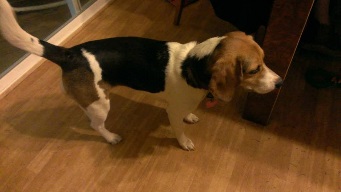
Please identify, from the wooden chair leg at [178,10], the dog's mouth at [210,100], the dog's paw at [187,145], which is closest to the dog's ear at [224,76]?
the dog's mouth at [210,100]

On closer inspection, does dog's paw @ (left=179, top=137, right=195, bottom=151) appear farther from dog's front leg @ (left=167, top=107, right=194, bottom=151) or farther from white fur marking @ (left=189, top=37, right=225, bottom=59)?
white fur marking @ (left=189, top=37, right=225, bottom=59)

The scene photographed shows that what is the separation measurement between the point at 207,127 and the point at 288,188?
1.83 ft

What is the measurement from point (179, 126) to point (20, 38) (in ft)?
2.81

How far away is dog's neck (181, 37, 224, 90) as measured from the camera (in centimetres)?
115

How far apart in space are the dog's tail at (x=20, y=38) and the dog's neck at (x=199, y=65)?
572mm

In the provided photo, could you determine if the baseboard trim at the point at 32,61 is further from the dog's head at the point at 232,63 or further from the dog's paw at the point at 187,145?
the dog's head at the point at 232,63

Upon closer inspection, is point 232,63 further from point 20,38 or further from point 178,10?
point 178,10

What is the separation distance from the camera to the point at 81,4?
2.45 metres

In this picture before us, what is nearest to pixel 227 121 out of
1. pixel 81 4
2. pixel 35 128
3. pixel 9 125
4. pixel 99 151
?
pixel 99 151

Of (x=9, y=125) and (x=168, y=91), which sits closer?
(x=168, y=91)

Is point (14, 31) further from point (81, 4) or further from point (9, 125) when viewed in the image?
point (81, 4)

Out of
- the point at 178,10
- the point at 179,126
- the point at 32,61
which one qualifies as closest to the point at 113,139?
the point at 179,126

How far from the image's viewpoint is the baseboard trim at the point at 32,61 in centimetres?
200

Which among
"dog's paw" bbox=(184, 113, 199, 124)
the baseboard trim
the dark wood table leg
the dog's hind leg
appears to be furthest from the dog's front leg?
the baseboard trim
